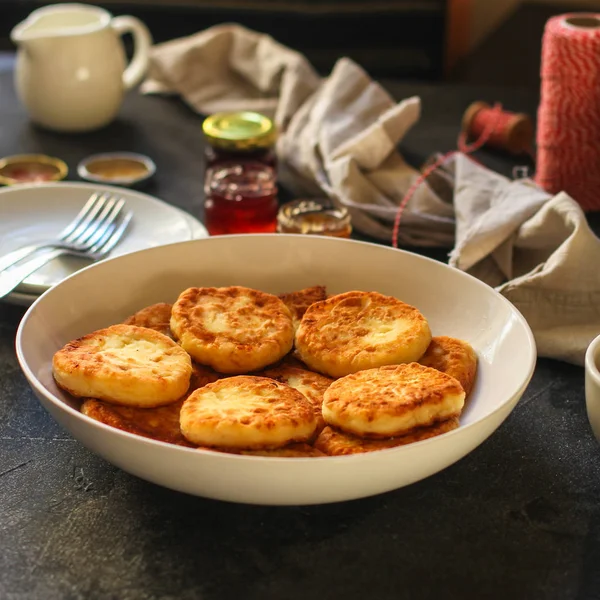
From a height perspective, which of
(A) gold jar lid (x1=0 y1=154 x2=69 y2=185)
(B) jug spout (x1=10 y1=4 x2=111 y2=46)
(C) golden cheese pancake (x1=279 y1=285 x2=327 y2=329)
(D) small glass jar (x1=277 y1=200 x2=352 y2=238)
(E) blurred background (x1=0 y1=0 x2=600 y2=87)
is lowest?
(E) blurred background (x1=0 y1=0 x2=600 y2=87)

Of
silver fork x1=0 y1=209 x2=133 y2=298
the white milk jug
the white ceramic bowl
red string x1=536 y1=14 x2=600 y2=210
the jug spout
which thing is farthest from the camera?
the jug spout

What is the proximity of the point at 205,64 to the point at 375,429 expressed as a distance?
4.91ft

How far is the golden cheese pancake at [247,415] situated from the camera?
31.7 inches

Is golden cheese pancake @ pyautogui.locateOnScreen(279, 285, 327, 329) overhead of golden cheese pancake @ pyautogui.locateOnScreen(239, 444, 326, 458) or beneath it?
beneath

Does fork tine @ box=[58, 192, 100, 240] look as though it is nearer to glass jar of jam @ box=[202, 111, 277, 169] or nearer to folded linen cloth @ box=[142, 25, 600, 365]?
glass jar of jam @ box=[202, 111, 277, 169]

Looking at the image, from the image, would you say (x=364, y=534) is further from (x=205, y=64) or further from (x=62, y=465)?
(x=205, y=64)

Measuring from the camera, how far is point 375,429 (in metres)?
0.83

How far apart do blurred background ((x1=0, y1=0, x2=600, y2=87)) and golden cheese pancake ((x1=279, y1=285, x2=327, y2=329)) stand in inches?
76.2

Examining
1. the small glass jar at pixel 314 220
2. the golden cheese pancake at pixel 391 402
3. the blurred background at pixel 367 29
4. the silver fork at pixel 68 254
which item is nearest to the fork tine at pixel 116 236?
the silver fork at pixel 68 254

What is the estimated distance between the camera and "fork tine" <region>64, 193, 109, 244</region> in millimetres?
1382

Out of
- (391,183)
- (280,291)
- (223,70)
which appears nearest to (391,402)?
(280,291)

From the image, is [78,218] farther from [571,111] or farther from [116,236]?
[571,111]

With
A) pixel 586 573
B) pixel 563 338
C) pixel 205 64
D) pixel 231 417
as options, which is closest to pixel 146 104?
pixel 205 64

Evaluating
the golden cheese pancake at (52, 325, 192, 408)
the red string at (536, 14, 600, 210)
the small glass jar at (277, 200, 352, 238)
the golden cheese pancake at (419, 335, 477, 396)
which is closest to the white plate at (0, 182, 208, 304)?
the small glass jar at (277, 200, 352, 238)
